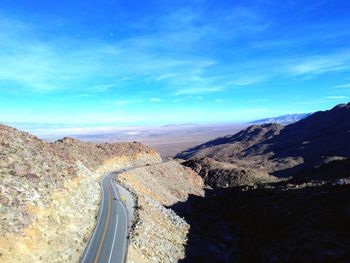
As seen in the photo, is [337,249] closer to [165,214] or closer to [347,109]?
[165,214]

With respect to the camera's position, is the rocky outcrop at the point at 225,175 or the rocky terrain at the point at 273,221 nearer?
the rocky terrain at the point at 273,221

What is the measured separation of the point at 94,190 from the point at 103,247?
18.2 metres

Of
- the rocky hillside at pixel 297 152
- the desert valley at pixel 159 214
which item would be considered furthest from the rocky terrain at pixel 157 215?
the rocky hillside at pixel 297 152

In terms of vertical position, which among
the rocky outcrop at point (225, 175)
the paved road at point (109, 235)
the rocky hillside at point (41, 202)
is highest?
the rocky hillside at point (41, 202)

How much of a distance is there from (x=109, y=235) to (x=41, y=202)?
7782mm

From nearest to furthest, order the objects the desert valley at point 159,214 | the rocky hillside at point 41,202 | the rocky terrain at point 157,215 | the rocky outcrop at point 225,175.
Result: the rocky hillside at point 41,202 < the desert valley at point 159,214 < the rocky terrain at point 157,215 < the rocky outcrop at point 225,175

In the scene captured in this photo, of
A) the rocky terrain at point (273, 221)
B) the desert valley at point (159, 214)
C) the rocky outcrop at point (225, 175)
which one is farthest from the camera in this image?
the rocky outcrop at point (225, 175)

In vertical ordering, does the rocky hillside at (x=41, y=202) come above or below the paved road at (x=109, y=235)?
above

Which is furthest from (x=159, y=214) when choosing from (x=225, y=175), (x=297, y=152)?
(x=297, y=152)

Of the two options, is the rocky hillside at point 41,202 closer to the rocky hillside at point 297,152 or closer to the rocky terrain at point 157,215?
the rocky terrain at point 157,215

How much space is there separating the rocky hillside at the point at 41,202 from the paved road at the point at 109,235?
941mm

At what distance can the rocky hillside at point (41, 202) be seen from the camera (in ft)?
92.1

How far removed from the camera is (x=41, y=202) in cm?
3362

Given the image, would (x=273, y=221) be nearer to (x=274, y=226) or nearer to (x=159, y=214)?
(x=274, y=226)
